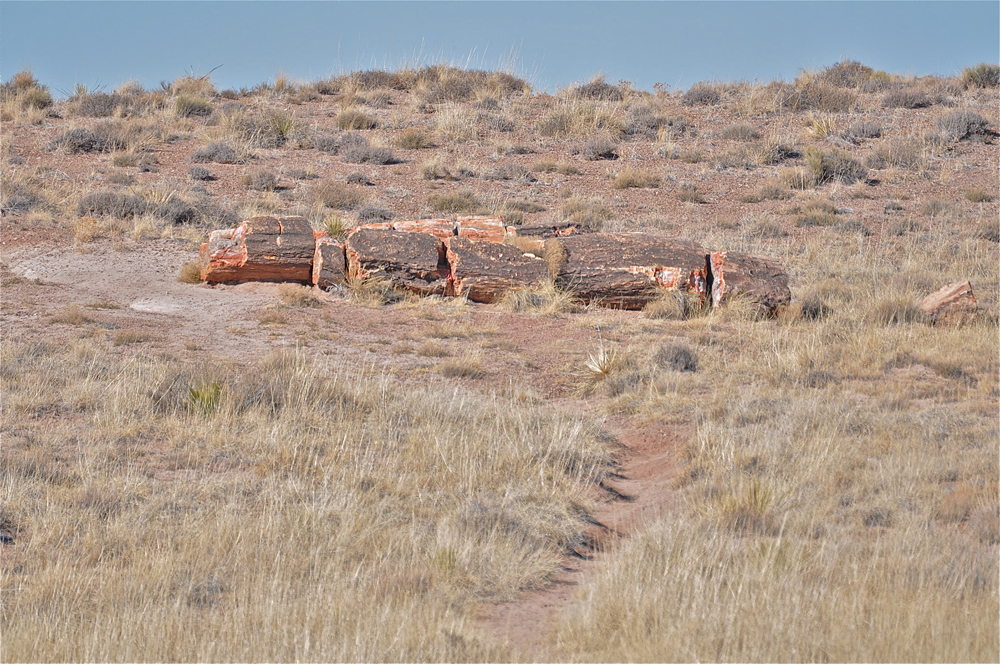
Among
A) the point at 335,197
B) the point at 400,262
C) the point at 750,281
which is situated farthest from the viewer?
the point at 335,197

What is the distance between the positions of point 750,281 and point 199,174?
12345 mm

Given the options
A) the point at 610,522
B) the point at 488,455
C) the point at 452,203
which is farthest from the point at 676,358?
the point at 452,203

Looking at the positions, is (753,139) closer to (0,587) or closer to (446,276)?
(446,276)

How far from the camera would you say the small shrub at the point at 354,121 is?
22.3 meters

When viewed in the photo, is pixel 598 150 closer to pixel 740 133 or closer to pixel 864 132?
pixel 740 133

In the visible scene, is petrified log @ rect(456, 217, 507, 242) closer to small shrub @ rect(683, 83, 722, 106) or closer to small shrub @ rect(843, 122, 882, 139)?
small shrub @ rect(843, 122, 882, 139)

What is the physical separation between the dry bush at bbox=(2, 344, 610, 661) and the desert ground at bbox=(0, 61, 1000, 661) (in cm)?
2

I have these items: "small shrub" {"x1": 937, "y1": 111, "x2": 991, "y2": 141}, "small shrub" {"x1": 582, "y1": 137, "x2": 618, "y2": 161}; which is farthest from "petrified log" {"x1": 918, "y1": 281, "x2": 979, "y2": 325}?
"small shrub" {"x1": 937, "y1": 111, "x2": 991, "y2": 141}

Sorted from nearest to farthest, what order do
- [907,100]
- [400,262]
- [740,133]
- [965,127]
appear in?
[400,262]
[965,127]
[740,133]
[907,100]

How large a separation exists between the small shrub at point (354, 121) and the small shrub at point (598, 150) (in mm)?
5954

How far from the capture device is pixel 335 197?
54.8 ft

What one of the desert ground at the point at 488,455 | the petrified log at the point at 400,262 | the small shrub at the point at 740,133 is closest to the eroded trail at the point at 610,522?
the desert ground at the point at 488,455

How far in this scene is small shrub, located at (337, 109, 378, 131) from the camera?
22.3 m

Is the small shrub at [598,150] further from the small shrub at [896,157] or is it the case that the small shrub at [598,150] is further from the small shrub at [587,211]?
the small shrub at [896,157]
